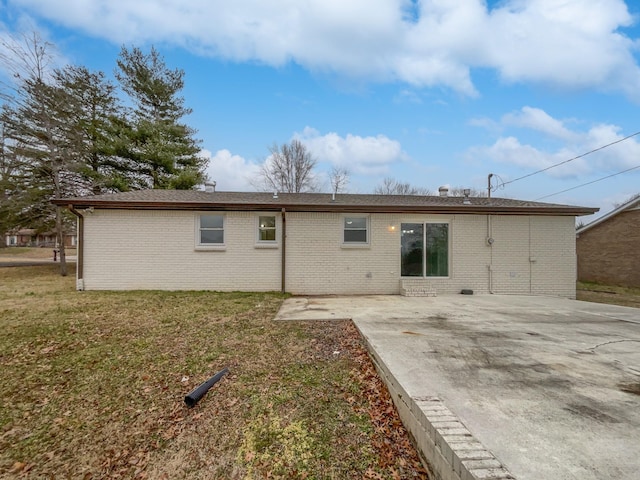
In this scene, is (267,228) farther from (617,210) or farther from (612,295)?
(617,210)

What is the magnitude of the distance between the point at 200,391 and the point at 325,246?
6.14m

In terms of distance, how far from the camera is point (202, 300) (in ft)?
24.3

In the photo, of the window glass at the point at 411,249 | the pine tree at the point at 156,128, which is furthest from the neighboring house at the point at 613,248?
the pine tree at the point at 156,128

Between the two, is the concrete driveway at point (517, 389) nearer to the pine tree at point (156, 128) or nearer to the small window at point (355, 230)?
the small window at point (355, 230)

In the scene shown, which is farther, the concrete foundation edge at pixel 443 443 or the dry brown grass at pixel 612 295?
the dry brown grass at pixel 612 295

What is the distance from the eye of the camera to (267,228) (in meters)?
9.05

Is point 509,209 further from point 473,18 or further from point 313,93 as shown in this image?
point 313,93

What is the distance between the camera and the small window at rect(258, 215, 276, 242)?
9.02 m

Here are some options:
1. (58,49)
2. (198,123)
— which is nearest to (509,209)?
(198,123)

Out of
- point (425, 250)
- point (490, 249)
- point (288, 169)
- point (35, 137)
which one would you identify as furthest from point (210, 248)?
point (288, 169)

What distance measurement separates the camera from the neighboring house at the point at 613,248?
12.0 meters

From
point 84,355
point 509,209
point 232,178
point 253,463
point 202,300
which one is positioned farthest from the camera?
point 232,178

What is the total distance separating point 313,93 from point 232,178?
38.1 ft

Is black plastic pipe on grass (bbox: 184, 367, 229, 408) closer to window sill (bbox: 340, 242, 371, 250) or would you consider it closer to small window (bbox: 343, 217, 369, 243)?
window sill (bbox: 340, 242, 371, 250)
